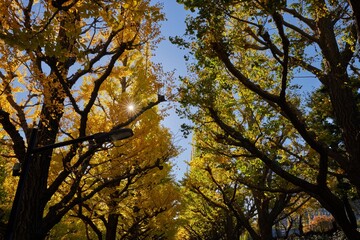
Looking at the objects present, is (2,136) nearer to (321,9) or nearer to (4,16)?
(4,16)

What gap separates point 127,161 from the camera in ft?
27.9

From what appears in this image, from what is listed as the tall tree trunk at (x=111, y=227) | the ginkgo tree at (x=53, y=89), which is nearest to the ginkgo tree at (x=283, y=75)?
the ginkgo tree at (x=53, y=89)

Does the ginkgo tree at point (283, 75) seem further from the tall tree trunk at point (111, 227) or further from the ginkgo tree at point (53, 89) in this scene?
the tall tree trunk at point (111, 227)

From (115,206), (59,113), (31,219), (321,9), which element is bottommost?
(31,219)

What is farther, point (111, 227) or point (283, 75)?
point (111, 227)

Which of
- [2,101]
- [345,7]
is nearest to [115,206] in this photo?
[2,101]

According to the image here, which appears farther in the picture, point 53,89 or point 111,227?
point 111,227

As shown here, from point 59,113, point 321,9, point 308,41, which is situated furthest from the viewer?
point 308,41

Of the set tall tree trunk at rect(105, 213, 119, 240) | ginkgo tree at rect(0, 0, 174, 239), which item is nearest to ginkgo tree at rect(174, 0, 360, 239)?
ginkgo tree at rect(0, 0, 174, 239)

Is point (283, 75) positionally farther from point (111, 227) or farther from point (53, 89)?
point (111, 227)

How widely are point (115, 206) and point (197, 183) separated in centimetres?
576

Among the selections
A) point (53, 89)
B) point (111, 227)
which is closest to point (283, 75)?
point (53, 89)

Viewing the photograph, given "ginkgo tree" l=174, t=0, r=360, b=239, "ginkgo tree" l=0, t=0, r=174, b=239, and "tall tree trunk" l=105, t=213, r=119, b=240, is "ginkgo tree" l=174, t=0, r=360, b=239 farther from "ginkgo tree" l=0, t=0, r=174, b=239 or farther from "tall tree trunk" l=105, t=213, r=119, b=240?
"tall tree trunk" l=105, t=213, r=119, b=240

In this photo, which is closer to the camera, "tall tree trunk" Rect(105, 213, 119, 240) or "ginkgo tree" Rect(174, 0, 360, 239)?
"ginkgo tree" Rect(174, 0, 360, 239)
